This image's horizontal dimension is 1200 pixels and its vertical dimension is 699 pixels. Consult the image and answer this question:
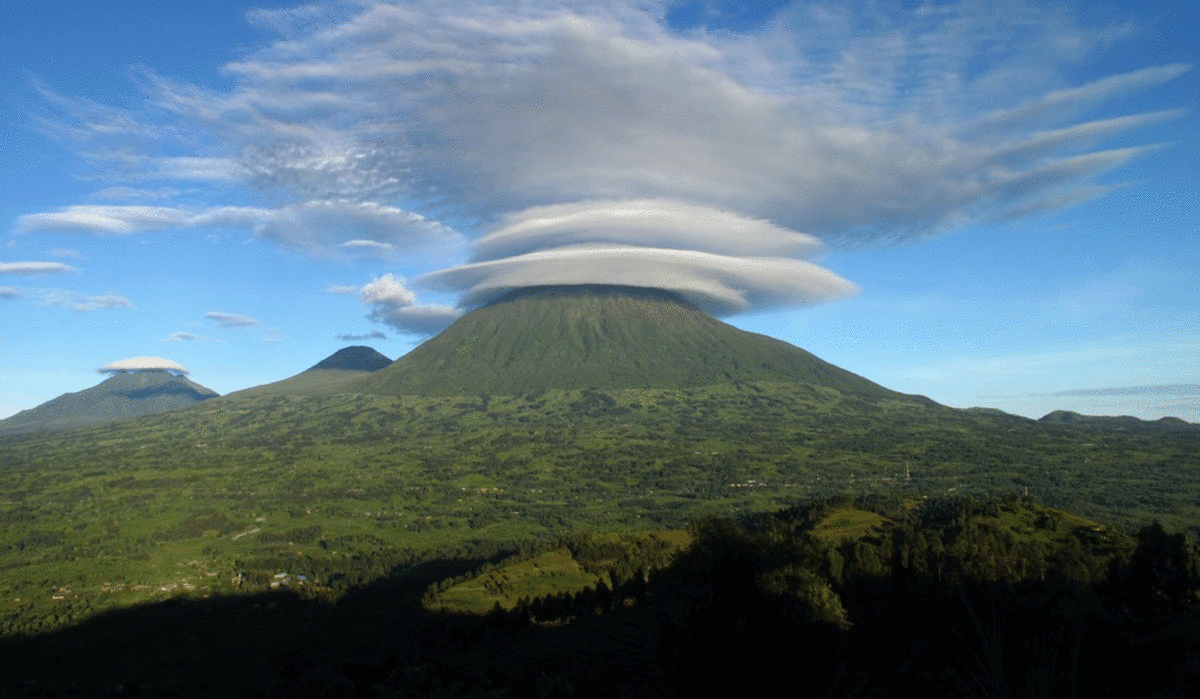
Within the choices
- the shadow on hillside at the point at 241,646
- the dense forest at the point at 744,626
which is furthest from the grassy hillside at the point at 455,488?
the dense forest at the point at 744,626

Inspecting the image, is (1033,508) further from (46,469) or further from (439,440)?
(46,469)

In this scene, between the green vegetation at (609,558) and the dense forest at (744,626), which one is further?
the green vegetation at (609,558)

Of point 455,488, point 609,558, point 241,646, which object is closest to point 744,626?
point 609,558

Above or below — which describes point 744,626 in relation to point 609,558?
above

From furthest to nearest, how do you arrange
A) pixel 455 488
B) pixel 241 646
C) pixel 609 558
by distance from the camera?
pixel 455 488
pixel 609 558
pixel 241 646

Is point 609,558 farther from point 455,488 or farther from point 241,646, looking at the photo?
point 455,488

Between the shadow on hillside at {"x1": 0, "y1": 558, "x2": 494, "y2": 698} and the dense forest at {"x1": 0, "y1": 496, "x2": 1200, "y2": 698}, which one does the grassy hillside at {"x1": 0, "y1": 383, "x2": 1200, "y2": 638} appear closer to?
the shadow on hillside at {"x1": 0, "y1": 558, "x2": 494, "y2": 698}

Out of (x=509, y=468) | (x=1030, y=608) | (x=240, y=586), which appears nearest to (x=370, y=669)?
(x=1030, y=608)

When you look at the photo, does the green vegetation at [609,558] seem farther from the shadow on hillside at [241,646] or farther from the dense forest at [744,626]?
the shadow on hillside at [241,646]

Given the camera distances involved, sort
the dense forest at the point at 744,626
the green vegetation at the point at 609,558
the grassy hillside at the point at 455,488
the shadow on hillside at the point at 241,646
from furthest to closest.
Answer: the grassy hillside at the point at 455,488, the shadow on hillside at the point at 241,646, the green vegetation at the point at 609,558, the dense forest at the point at 744,626
